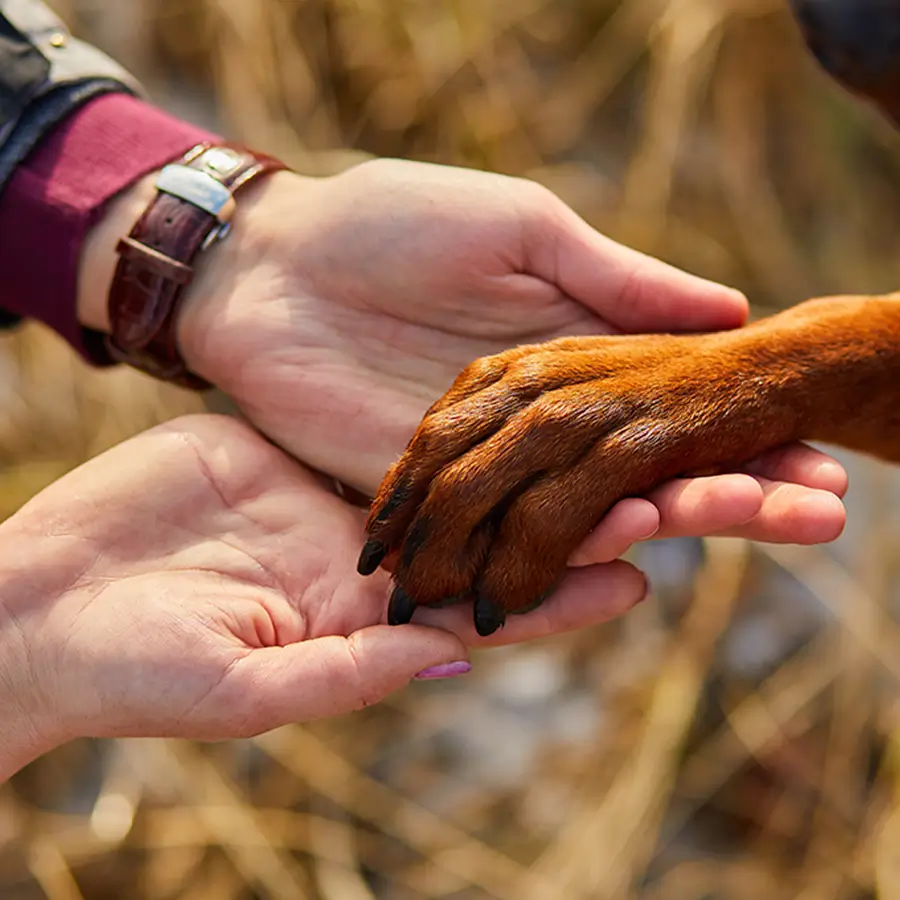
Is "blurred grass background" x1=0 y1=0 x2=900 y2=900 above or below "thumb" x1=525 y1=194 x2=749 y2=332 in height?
below

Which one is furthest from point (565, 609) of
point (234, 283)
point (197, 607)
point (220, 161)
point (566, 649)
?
point (566, 649)

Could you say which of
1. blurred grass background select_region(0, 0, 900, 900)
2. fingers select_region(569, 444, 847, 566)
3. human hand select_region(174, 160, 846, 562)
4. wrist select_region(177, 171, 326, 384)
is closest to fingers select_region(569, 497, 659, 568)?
fingers select_region(569, 444, 847, 566)

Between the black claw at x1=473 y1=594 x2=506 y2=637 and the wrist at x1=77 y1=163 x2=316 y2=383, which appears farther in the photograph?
the wrist at x1=77 y1=163 x2=316 y2=383

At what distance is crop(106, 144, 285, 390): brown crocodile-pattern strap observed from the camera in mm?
1341

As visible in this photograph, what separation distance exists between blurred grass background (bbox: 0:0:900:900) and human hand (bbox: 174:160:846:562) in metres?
0.85

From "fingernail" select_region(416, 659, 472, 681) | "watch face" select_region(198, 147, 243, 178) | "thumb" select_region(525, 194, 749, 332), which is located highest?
"watch face" select_region(198, 147, 243, 178)

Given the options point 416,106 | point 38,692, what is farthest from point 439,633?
point 416,106

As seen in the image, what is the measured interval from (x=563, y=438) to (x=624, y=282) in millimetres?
304

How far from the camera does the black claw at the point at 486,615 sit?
1.04 meters

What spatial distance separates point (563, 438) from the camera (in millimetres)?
1052

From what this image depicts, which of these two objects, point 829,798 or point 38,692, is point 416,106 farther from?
point 38,692

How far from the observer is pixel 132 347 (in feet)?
4.56

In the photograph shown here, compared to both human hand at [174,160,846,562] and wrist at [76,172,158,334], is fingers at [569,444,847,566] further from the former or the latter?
wrist at [76,172,158,334]

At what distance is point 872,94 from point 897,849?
3.82 feet
